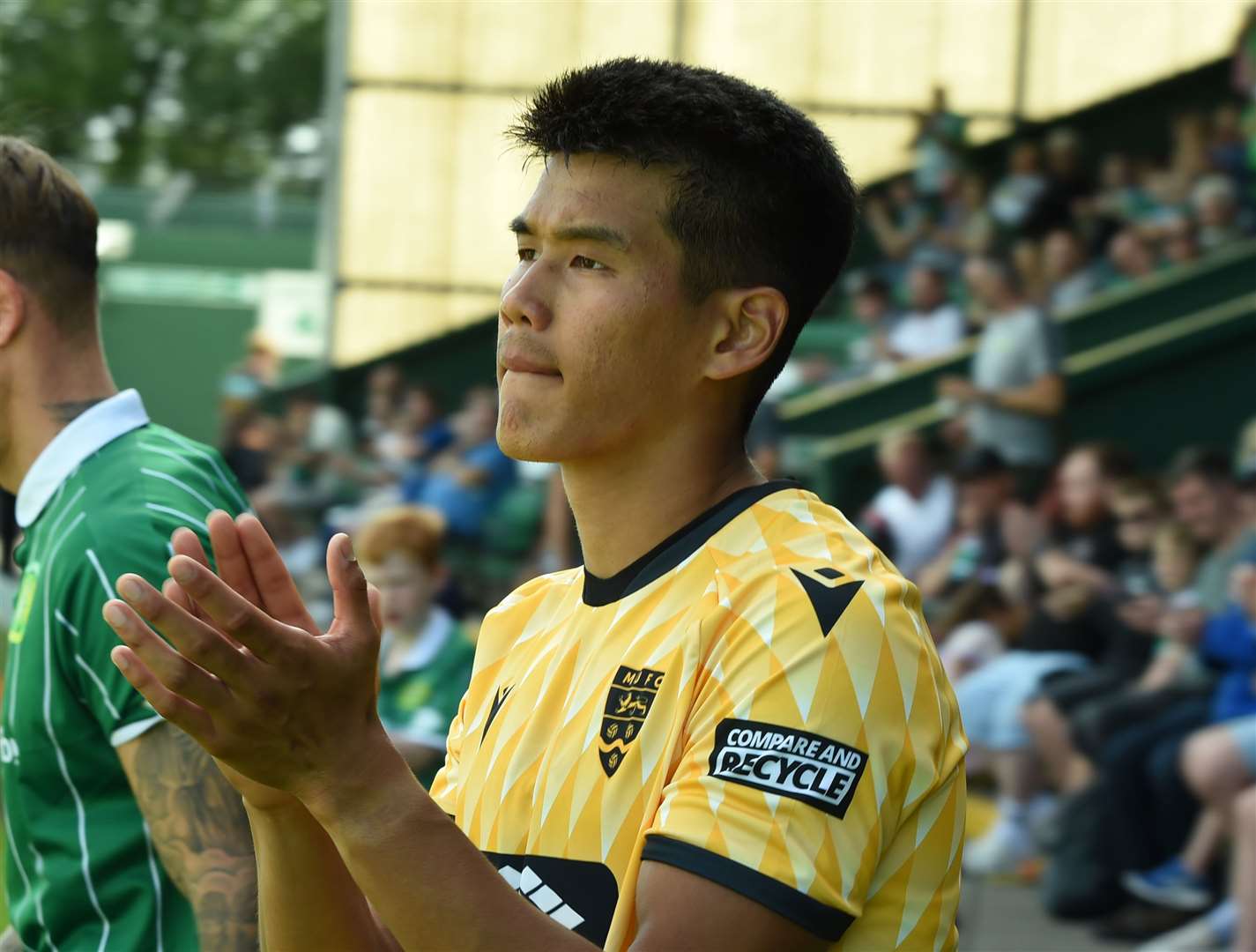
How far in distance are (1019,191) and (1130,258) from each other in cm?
93

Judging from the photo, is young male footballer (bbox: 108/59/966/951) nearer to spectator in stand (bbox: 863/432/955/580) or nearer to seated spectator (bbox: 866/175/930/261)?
spectator in stand (bbox: 863/432/955/580)

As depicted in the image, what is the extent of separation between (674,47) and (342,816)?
490 inches

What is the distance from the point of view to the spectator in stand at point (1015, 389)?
353 inches

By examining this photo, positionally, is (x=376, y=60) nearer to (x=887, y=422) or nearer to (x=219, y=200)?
(x=887, y=422)

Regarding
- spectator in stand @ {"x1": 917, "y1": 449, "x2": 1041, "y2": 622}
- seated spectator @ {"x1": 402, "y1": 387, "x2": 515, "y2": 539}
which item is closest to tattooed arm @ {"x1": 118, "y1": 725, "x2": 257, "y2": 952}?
spectator in stand @ {"x1": 917, "y1": 449, "x2": 1041, "y2": 622}

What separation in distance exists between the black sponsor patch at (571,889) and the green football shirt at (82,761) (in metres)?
0.89

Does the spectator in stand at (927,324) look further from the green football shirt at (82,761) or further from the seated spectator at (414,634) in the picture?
the green football shirt at (82,761)

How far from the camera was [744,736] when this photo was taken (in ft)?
6.05

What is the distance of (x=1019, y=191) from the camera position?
11.2 meters

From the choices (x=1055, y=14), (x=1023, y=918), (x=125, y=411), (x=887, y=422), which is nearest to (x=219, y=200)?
(x=1055, y=14)

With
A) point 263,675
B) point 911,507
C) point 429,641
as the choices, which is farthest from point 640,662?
point 911,507

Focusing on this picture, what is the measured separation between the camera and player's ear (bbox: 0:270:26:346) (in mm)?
3043

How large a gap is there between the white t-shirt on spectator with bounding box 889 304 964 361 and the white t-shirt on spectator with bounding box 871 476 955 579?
164cm

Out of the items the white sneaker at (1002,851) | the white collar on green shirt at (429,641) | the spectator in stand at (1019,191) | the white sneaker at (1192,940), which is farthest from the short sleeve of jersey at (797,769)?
the spectator in stand at (1019,191)
